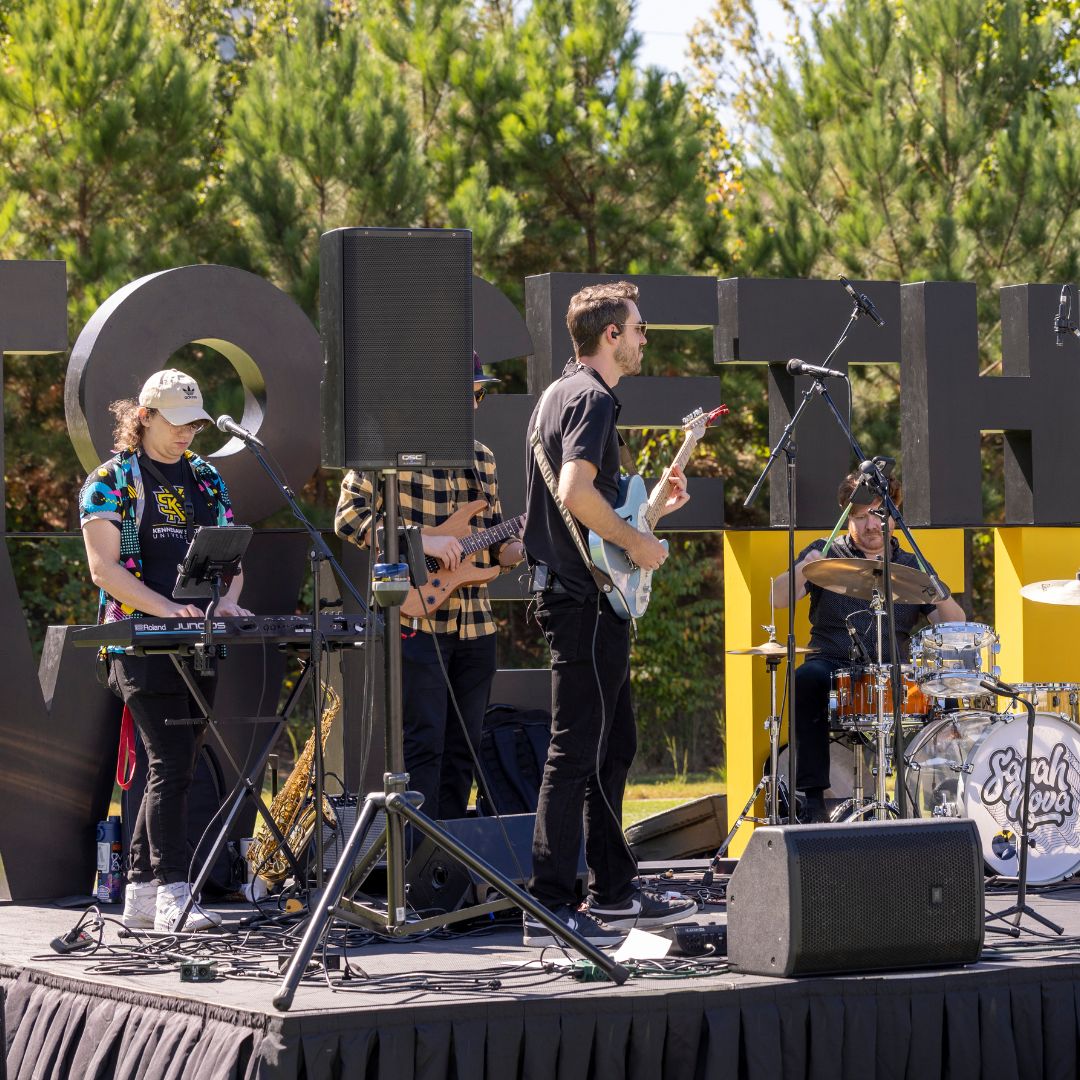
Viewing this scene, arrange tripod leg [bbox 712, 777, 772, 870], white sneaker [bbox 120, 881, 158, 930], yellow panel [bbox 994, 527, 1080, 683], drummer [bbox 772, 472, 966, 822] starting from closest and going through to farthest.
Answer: white sneaker [bbox 120, 881, 158, 930]
tripod leg [bbox 712, 777, 772, 870]
drummer [bbox 772, 472, 966, 822]
yellow panel [bbox 994, 527, 1080, 683]

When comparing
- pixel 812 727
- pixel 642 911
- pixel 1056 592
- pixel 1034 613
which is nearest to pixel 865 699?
pixel 812 727

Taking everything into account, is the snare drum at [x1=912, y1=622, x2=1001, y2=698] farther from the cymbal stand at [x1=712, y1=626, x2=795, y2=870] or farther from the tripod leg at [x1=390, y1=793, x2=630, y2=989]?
the tripod leg at [x1=390, y1=793, x2=630, y2=989]

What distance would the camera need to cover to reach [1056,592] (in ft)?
20.9

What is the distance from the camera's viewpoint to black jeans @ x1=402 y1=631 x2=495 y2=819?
19.5 ft

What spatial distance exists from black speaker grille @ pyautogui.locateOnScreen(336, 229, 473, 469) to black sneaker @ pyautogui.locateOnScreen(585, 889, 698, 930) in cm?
147

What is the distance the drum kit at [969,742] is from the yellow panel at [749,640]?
80 cm

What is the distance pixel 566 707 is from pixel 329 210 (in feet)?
32.2

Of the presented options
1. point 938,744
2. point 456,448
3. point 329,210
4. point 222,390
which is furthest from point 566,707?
point 329,210

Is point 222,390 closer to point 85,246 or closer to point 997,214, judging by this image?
point 85,246

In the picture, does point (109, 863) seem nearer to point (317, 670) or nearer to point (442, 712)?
point (442, 712)

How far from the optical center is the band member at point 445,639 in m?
5.96

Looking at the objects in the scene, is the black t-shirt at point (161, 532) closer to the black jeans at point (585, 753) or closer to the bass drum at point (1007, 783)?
the black jeans at point (585, 753)

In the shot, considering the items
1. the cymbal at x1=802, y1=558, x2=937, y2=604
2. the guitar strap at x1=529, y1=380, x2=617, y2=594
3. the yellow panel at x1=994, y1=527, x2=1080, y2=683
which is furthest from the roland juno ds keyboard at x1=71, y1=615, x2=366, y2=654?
the yellow panel at x1=994, y1=527, x2=1080, y2=683

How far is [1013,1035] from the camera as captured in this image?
4629mm
